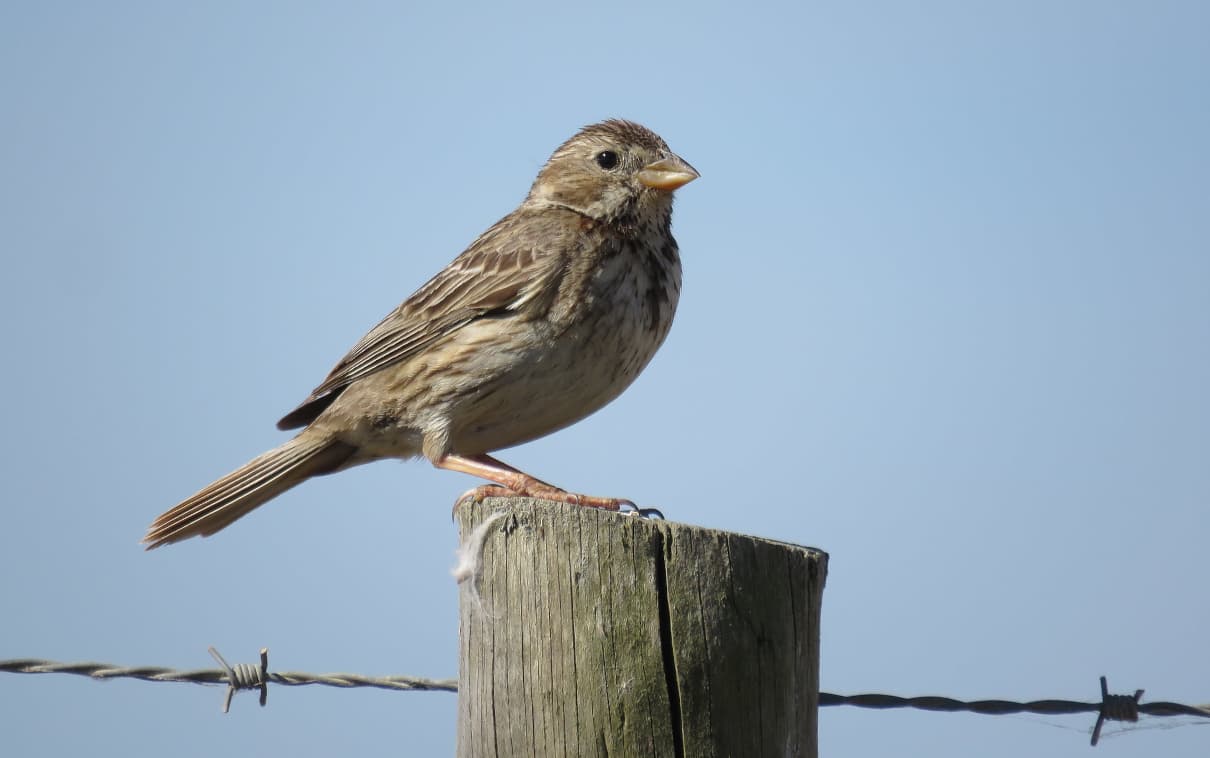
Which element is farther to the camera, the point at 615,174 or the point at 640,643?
the point at 615,174

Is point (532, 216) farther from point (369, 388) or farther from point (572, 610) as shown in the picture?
point (572, 610)

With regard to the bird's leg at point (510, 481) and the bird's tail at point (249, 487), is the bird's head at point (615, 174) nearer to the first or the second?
the bird's leg at point (510, 481)

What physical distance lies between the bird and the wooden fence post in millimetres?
1734

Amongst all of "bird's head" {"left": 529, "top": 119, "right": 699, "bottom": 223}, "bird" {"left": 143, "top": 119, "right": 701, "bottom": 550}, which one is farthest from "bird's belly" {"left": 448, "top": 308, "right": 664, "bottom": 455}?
"bird's head" {"left": 529, "top": 119, "right": 699, "bottom": 223}

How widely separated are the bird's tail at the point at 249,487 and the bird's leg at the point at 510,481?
0.62m

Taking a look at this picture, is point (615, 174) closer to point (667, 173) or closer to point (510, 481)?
point (667, 173)

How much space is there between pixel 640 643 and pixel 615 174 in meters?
3.35

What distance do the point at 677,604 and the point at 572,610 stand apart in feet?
0.77

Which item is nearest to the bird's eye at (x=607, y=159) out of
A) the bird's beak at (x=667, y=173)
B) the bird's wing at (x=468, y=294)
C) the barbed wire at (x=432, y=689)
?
the bird's beak at (x=667, y=173)

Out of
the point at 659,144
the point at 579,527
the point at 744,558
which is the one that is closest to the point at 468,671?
the point at 579,527

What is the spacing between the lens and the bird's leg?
413 centimetres

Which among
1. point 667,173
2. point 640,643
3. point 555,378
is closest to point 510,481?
point 555,378

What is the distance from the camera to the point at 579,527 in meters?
2.91

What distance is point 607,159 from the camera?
19.6ft
